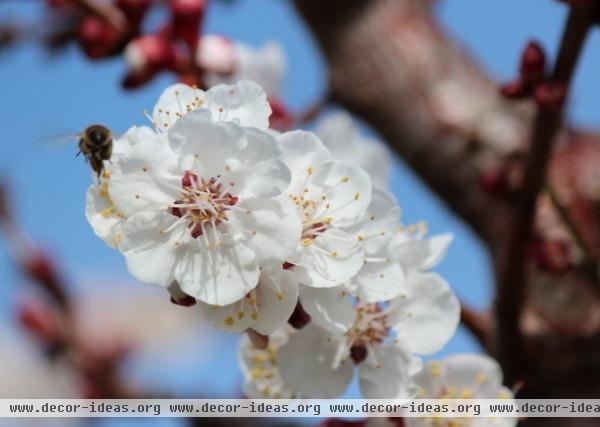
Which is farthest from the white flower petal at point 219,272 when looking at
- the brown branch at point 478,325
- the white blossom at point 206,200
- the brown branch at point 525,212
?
the brown branch at point 478,325

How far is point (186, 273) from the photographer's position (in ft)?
3.31

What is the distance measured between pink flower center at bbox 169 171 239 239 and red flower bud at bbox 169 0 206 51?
77 cm

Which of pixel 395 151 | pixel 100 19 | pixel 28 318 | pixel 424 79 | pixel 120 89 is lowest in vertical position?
pixel 28 318

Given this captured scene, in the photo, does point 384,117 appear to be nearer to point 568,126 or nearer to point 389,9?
point 389,9

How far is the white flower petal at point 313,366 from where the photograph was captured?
1.18 metres

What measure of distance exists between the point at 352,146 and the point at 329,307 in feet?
2.88

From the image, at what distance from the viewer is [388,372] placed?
3.88 ft

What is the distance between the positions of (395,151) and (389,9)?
0.40 m

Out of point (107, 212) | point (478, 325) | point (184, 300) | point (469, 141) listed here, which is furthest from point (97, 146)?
point (469, 141)

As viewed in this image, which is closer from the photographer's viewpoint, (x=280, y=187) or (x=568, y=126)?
(x=280, y=187)

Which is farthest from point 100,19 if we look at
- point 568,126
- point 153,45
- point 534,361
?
point 568,126

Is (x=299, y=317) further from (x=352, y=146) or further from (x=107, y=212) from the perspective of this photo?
(x=352, y=146)

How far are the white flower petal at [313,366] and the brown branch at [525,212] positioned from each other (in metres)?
0.44

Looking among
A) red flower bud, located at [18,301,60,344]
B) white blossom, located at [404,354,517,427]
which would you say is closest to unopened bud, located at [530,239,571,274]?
white blossom, located at [404,354,517,427]
